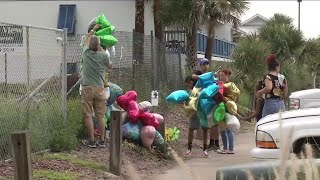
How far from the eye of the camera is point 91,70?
9.20 meters

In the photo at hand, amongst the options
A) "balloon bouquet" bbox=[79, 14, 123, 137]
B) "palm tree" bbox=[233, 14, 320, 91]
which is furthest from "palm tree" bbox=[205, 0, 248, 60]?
"balloon bouquet" bbox=[79, 14, 123, 137]

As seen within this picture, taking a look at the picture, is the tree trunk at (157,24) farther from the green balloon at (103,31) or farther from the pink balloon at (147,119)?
the pink balloon at (147,119)

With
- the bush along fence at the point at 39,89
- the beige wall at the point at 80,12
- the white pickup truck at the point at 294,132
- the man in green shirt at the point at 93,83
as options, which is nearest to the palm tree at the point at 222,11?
the beige wall at the point at 80,12

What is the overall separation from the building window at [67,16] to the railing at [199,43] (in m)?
6.25

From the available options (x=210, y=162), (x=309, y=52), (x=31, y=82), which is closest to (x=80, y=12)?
(x=309, y=52)

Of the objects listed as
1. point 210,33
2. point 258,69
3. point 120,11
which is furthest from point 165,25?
point 120,11

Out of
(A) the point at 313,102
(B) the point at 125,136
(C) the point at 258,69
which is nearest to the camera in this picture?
(B) the point at 125,136

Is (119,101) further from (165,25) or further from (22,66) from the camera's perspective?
(165,25)

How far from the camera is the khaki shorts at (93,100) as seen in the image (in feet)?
30.0

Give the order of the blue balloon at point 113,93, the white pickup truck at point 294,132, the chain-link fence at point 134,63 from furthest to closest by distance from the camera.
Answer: the chain-link fence at point 134,63 < the blue balloon at point 113,93 < the white pickup truck at point 294,132

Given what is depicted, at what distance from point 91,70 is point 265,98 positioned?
2.95 metres

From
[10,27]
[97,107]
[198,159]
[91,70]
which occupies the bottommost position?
[198,159]

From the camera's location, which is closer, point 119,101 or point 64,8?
point 119,101

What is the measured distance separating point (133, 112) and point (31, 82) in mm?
2035
